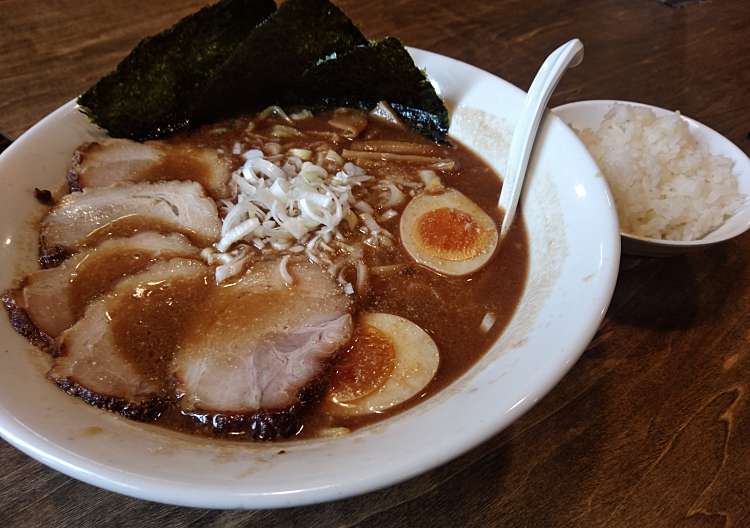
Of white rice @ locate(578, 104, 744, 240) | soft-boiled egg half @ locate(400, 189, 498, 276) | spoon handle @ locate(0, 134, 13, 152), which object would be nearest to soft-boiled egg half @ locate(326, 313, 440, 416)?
soft-boiled egg half @ locate(400, 189, 498, 276)

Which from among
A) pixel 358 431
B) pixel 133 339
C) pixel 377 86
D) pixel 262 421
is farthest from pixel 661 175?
pixel 133 339

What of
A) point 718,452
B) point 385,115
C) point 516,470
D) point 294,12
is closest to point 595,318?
point 516,470

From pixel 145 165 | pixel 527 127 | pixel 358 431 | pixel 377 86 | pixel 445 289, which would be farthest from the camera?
pixel 377 86

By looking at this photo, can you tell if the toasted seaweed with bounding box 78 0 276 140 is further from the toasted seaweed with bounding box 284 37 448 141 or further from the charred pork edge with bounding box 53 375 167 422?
the charred pork edge with bounding box 53 375 167 422

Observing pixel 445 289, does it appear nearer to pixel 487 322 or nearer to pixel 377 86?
pixel 487 322

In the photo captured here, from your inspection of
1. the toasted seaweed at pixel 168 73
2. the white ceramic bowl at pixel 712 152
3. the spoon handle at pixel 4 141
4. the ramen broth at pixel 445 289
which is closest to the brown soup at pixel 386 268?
the ramen broth at pixel 445 289

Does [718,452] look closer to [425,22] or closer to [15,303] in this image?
[15,303]
